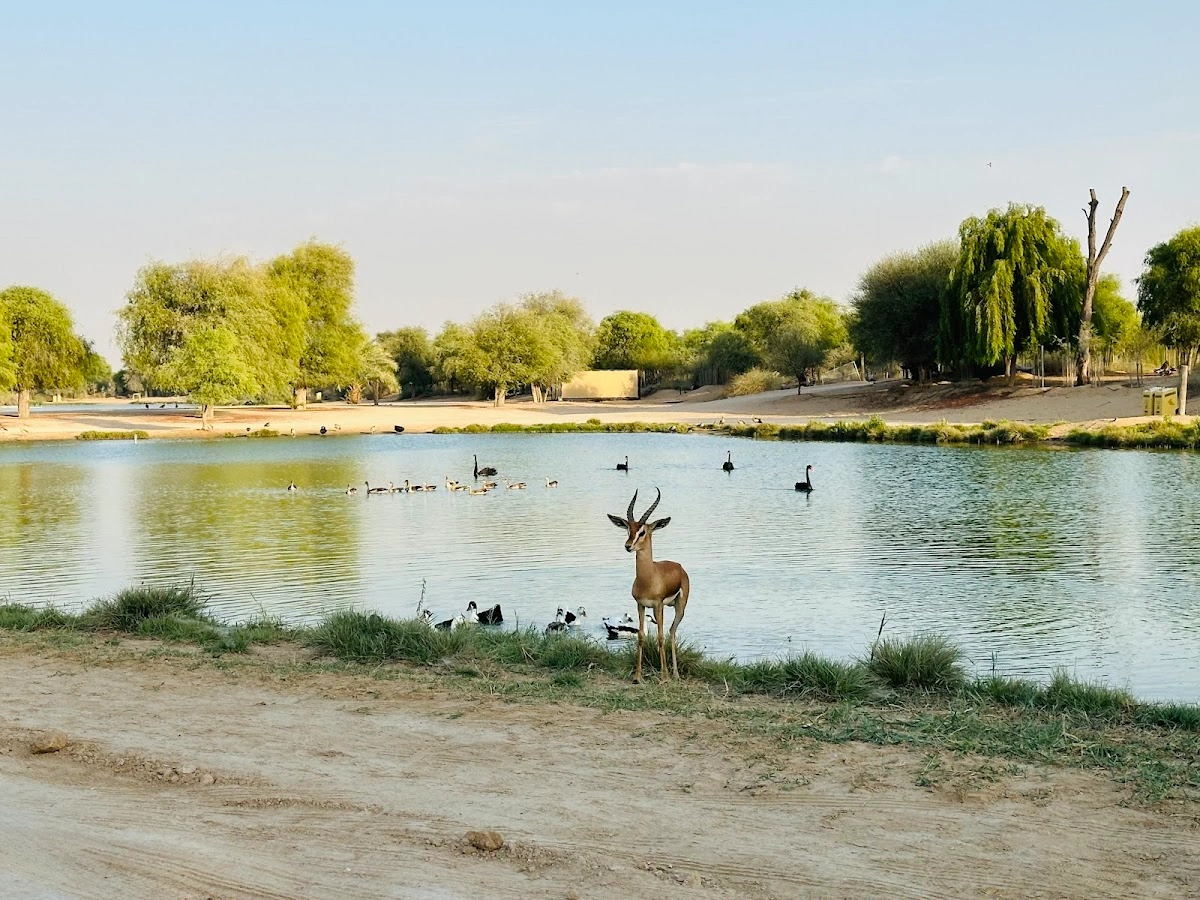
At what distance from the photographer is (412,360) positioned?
12644 cm

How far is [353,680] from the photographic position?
34.0 feet

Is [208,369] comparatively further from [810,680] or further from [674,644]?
[810,680]

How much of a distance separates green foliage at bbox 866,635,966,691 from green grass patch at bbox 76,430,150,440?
65128 millimetres

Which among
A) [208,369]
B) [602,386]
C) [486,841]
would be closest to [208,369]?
[208,369]

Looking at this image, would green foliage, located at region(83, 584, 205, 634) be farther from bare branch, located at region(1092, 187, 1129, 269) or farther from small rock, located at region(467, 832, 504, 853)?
bare branch, located at region(1092, 187, 1129, 269)

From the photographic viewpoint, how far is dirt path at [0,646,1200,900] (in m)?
5.64

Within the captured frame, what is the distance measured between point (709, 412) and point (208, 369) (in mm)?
34675

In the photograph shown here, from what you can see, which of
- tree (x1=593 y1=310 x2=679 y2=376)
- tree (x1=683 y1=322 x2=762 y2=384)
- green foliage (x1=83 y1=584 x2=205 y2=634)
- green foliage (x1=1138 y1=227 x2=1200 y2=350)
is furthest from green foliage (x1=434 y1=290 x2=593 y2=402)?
green foliage (x1=83 y1=584 x2=205 y2=634)

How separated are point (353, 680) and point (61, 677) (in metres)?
2.59

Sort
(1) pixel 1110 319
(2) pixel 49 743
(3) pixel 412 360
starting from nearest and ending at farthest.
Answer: (2) pixel 49 743 → (1) pixel 1110 319 → (3) pixel 412 360

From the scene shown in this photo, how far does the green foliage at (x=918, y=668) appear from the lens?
10023 mm

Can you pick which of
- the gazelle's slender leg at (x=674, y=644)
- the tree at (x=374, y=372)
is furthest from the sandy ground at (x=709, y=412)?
the gazelle's slender leg at (x=674, y=644)

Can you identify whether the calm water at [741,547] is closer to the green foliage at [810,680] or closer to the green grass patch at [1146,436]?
the green foliage at [810,680]

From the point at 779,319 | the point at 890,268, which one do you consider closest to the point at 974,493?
the point at 890,268
